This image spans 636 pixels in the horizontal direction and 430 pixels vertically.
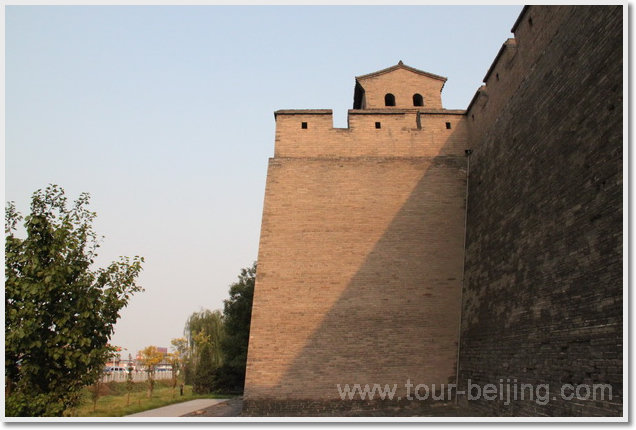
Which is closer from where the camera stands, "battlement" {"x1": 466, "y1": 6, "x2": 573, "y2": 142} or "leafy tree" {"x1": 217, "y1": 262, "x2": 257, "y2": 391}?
"battlement" {"x1": 466, "y1": 6, "x2": 573, "y2": 142}

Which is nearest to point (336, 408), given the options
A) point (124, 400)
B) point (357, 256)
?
point (357, 256)

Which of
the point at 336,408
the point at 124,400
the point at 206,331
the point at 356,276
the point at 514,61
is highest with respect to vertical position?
the point at 514,61

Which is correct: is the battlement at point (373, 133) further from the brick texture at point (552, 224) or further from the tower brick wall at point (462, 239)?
the brick texture at point (552, 224)

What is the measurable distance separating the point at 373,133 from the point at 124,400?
11936mm

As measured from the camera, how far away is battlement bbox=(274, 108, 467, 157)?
9984 millimetres

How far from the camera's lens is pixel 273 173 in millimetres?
9656

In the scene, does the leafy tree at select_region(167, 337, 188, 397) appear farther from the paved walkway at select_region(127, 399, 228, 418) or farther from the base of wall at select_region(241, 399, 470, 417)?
the base of wall at select_region(241, 399, 470, 417)

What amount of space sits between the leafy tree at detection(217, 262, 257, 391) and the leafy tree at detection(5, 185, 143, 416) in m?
10.6

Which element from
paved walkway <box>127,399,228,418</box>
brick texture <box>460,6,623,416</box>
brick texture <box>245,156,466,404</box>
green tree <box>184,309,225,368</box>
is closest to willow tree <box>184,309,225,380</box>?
green tree <box>184,309,225,368</box>

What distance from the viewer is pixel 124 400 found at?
Answer: 14758 millimetres

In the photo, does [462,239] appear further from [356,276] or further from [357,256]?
[356,276]

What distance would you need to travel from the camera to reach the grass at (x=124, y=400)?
35.0 feet

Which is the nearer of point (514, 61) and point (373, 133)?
point (514, 61)

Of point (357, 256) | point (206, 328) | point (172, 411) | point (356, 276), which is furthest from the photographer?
point (206, 328)
